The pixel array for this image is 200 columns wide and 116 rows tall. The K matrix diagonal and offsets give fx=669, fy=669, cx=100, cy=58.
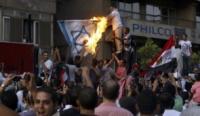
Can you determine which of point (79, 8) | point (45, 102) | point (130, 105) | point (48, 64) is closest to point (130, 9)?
point (79, 8)

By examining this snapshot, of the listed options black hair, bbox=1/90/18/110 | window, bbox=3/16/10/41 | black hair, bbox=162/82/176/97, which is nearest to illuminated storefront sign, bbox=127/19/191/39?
window, bbox=3/16/10/41

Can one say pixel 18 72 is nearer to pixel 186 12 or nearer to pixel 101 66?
pixel 101 66

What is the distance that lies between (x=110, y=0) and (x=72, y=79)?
24821 millimetres

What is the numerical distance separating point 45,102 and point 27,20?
25.4 m

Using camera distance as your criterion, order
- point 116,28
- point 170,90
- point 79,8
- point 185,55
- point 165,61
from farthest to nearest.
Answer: point 79,8 → point 116,28 → point 185,55 → point 165,61 → point 170,90

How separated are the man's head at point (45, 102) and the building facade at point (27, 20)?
22.7 metres

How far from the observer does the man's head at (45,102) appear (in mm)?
6278

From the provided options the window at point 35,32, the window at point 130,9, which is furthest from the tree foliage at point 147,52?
the window at point 35,32

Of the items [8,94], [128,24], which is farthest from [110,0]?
[8,94]

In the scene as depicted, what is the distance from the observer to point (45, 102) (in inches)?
249

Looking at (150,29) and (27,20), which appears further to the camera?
(150,29)

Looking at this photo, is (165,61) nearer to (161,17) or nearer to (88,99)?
(88,99)

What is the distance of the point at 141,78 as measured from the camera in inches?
700

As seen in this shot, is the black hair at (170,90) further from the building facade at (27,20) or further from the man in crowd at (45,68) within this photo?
the building facade at (27,20)
